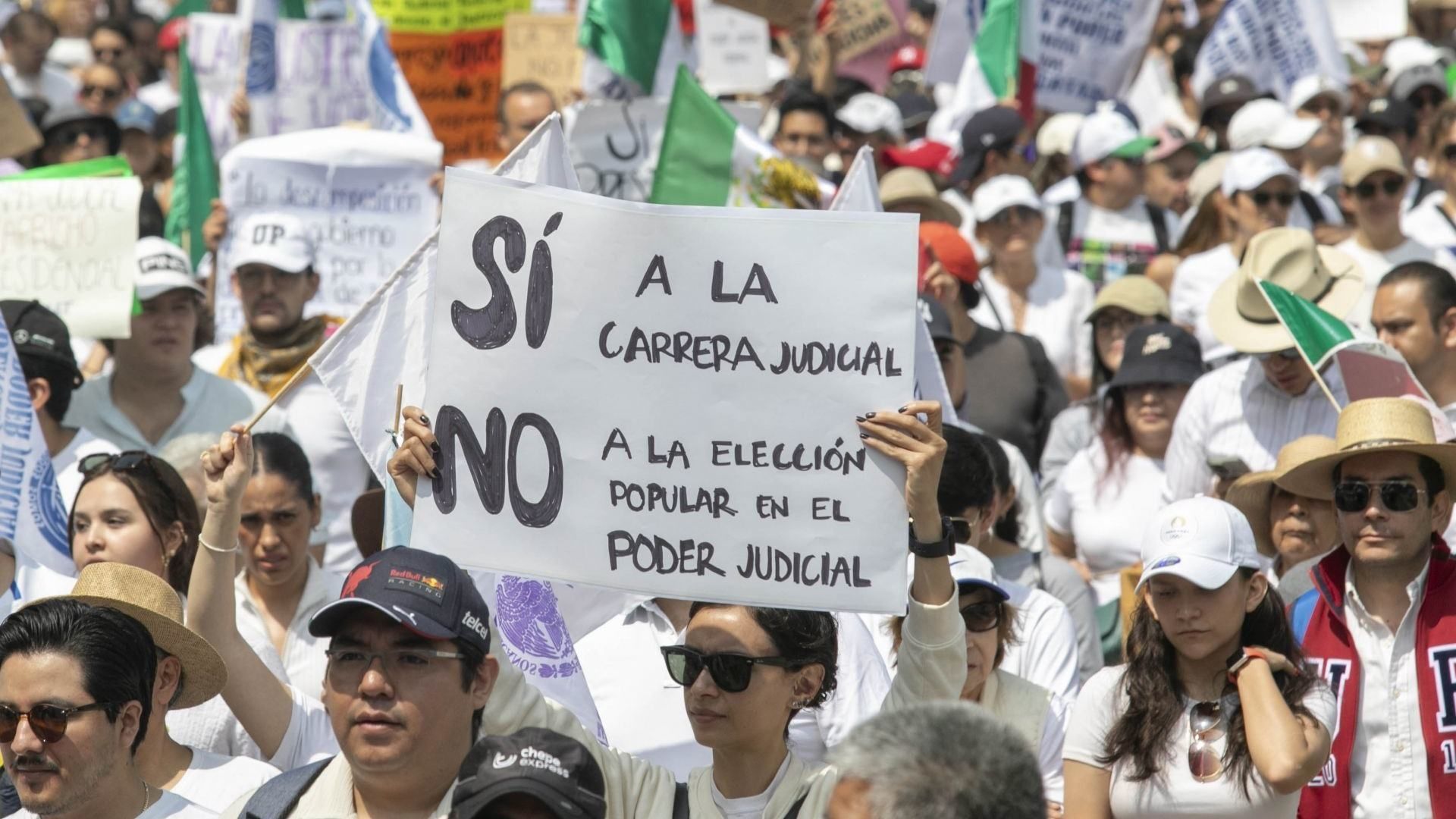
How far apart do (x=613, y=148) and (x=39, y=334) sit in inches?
117

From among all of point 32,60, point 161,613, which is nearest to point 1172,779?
point 161,613

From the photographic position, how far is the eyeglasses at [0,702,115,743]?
4.28 metres

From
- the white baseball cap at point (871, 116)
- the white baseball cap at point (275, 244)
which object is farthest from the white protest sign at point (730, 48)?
the white baseball cap at point (275, 244)

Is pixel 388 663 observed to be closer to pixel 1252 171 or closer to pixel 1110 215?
pixel 1252 171

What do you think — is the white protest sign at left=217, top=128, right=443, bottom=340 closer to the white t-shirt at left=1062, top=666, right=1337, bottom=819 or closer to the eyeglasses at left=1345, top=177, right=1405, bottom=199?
the eyeglasses at left=1345, top=177, right=1405, bottom=199

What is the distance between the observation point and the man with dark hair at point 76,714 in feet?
14.0

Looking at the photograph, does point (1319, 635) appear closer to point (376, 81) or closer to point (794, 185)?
point (794, 185)

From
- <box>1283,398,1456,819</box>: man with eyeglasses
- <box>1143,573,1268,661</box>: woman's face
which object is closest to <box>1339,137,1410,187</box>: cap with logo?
<box>1283,398,1456,819</box>: man with eyeglasses

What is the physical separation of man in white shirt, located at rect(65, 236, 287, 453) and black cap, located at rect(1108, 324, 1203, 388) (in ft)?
10.3

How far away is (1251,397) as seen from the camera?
7414 mm

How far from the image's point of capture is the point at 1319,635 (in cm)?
538

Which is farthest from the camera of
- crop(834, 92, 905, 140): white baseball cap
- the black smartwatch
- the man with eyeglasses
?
crop(834, 92, 905, 140): white baseball cap

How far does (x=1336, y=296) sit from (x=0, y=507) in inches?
186

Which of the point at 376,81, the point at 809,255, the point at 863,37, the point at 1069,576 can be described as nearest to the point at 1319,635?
the point at 1069,576
